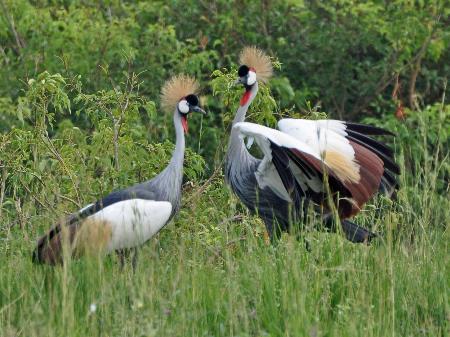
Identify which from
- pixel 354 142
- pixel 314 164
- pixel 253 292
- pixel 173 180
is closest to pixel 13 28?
pixel 173 180

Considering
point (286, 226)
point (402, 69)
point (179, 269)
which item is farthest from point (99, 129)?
point (402, 69)

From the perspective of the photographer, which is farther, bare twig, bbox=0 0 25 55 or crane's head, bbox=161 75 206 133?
bare twig, bbox=0 0 25 55

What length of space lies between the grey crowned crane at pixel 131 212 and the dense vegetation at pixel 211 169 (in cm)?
12

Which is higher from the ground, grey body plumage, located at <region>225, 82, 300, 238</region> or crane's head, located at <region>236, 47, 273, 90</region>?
crane's head, located at <region>236, 47, 273, 90</region>

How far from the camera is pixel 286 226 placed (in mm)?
5766

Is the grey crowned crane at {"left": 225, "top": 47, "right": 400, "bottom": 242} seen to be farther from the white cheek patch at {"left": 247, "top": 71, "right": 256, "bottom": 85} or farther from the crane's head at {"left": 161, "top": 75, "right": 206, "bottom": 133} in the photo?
the crane's head at {"left": 161, "top": 75, "right": 206, "bottom": 133}

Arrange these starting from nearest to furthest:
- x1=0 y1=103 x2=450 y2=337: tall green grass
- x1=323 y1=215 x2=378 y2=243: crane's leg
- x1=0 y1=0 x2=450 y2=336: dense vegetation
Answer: x1=0 y1=103 x2=450 y2=337: tall green grass
x1=0 y1=0 x2=450 y2=336: dense vegetation
x1=323 y1=215 x2=378 y2=243: crane's leg

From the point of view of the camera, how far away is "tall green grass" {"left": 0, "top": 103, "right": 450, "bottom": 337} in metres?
3.57

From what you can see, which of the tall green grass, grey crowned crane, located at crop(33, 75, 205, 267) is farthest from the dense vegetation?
grey crowned crane, located at crop(33, 75, 205, 267)

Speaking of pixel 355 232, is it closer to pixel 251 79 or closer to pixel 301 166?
pixel 301 166

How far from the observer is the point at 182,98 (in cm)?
562

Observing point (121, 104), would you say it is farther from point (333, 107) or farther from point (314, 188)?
point (333, 107)

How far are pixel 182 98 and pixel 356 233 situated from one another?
3.69 ft

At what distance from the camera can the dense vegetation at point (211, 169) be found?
12.3 feet
